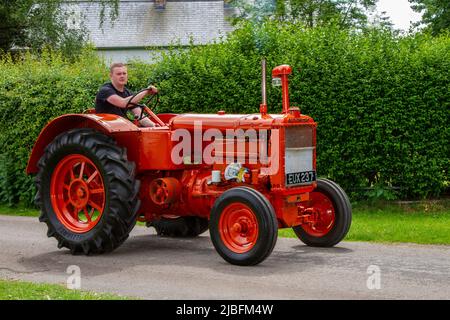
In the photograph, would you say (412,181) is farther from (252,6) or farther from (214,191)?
(252,6)

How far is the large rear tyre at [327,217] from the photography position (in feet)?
27.7

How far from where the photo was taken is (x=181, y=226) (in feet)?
31.5

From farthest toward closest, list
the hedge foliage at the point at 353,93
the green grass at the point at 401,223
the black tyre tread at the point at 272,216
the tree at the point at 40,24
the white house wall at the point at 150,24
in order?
the white house wall at the point at 150,24, the tree at the point at 40,24, the hedge foliage at the point at 353,93, the green grass at the point at 401,223, the black tyre tread at the point at 272,216

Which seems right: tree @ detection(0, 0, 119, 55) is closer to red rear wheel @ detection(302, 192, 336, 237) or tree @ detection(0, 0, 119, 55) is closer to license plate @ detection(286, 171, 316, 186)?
red rear wheel @ detection(302, 192, 336, 237)

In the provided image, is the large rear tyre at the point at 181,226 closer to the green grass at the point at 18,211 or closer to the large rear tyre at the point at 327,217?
the large rear tyre at the point at 327,217

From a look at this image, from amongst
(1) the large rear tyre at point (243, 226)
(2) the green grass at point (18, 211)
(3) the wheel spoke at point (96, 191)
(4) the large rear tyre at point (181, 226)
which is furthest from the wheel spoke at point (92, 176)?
(2) the green grass at point (18, 211)

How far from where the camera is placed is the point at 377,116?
11.5 m

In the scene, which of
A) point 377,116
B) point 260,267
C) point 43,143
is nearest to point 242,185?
point 260,267

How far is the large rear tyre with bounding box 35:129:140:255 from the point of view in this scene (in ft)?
26.8

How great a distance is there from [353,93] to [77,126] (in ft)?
15.1

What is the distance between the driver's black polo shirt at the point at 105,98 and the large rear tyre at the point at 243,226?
2.09 metres

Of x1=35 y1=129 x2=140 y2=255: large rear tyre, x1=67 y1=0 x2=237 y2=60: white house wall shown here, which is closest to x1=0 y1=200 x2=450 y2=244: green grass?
x1=35 y1=129 x2=140 y2=255: large rear tyre
